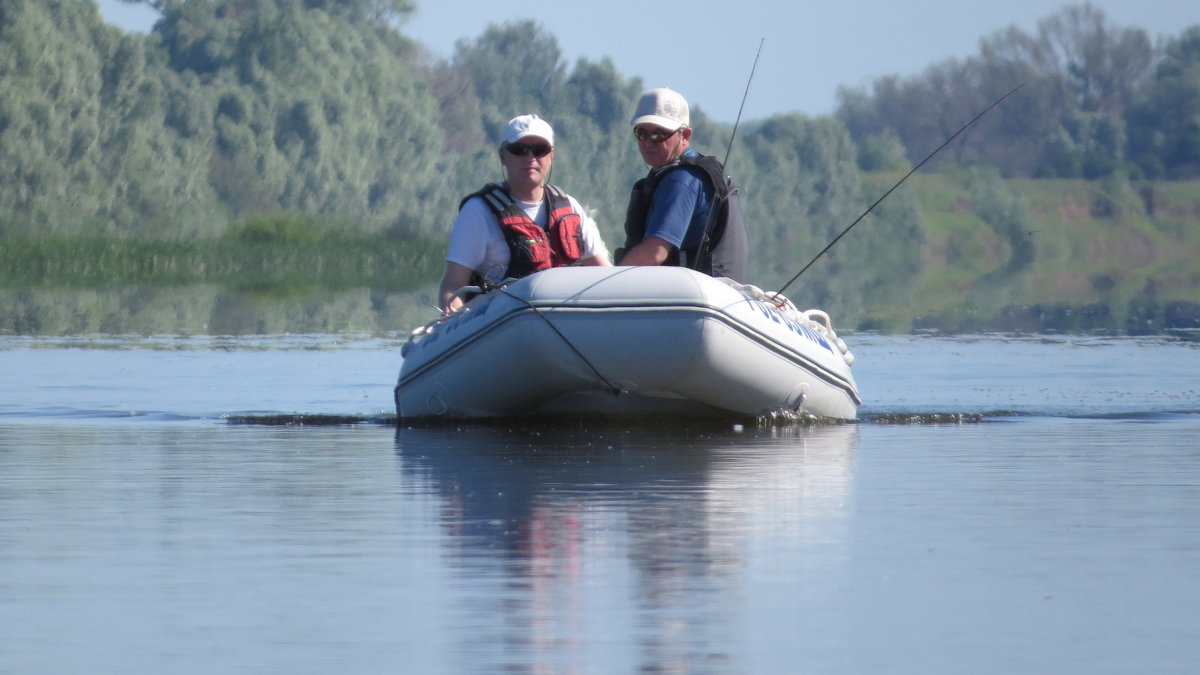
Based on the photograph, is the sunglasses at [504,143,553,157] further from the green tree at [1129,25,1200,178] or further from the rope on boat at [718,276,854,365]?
the green tree at [1129,25,1200,178]

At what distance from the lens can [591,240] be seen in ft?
32.1

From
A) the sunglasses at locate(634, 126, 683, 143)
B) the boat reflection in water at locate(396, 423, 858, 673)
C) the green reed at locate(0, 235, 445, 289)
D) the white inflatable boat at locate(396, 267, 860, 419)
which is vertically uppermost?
the green reed at locate(0, 235, 445, 289)

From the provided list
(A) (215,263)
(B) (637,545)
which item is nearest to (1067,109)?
(A) (215,263)

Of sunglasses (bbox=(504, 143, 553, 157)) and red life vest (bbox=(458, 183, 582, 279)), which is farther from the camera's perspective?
red life vest (bbox=(458, 183, 582, 279))

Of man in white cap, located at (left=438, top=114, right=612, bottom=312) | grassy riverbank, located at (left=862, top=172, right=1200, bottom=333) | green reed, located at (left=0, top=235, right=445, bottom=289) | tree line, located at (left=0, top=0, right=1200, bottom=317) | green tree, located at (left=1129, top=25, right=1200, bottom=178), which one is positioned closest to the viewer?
man in white cap, located at (left=438, top=114, right=612, bottom=312)

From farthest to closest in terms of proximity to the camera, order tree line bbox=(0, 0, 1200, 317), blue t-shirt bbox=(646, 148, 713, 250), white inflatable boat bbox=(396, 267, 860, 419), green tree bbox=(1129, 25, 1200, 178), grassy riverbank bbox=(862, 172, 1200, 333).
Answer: green tree bbox=(1129, 25, 1200, 178)
tree line bbox=(0, 0, 1200, 317)
grassy riverbank bbox=(862, 172, 1200, 333)
blue t-shirt bbox=(646, 148, 713, 250)
white inflatable boat bbox=(396, 267, 860, 419)

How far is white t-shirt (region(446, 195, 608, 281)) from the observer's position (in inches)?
376

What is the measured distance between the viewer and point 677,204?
30.8 ft

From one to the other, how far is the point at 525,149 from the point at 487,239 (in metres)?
0.43

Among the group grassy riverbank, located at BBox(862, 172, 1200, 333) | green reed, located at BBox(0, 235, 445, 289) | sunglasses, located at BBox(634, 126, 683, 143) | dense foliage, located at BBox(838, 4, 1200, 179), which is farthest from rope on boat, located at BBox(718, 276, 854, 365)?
dense foliage, located at BBox(838, 4, 1200, 179)

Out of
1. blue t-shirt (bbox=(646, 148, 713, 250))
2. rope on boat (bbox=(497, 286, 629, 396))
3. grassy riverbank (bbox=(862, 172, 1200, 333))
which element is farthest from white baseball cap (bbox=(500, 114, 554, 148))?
grassy riverbank (bbox=(862, 172, 1200, 333))

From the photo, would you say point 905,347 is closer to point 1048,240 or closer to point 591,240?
point 591,240

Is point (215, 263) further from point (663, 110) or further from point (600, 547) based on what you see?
point (600, 547)

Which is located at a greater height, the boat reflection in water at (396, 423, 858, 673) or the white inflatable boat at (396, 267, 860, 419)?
the white inflatable boat at (396, 267, 860, 419)
